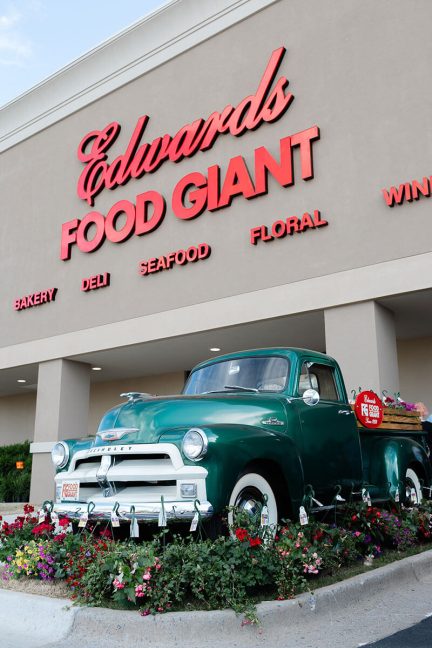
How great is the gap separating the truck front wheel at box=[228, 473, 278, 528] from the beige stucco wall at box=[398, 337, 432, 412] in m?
8.46

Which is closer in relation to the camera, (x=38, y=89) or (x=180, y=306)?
(x=180, y=306)

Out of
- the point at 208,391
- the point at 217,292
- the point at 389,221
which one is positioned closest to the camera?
the point at 208,391

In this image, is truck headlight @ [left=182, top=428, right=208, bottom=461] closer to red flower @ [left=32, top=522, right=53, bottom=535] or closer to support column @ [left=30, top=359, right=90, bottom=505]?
red flower @ [left=32, top=522, right=53, bottom=535]

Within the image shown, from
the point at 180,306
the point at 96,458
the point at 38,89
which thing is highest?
the point at 38,89

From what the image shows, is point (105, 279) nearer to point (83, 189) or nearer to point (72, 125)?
point (83, 189)

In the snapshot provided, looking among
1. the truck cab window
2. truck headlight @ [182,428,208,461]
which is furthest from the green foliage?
truck headlight @ [182,428,208,461]

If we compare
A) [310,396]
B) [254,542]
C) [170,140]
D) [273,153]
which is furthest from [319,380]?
[170,140]

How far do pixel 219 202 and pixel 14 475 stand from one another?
32.2 feet

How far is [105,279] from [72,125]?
16.2 feet

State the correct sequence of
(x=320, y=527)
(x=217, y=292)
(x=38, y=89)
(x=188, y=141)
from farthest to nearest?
(x=38, y=89) < (x=188, y=141) < (x=217, y=292) < (x=320, y=527)

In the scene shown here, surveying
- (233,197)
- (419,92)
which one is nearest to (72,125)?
(233,197)

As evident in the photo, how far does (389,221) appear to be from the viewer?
35.6ft

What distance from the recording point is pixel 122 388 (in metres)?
19.2

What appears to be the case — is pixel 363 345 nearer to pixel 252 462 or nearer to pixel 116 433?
pixel 252 462
